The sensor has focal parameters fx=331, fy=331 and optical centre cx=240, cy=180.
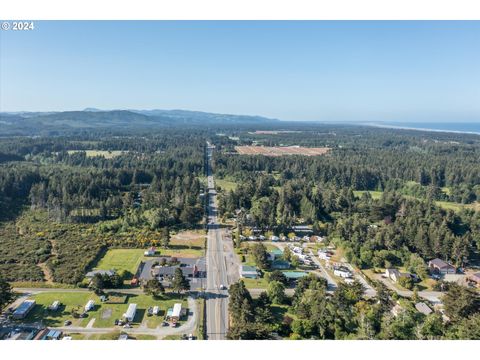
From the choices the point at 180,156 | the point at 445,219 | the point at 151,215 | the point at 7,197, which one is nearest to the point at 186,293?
the point at 151,215

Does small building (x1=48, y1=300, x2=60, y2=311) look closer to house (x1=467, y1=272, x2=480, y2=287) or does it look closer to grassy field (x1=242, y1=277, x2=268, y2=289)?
grassy field (x1=242, y1=277, x2=268, y2=289)

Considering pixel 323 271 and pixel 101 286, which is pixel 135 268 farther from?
pixel 323 271

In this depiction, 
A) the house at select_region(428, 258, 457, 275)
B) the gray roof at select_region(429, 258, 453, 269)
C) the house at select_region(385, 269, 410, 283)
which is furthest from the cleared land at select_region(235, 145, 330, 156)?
the house at select_region(385, 269, 410, 283)

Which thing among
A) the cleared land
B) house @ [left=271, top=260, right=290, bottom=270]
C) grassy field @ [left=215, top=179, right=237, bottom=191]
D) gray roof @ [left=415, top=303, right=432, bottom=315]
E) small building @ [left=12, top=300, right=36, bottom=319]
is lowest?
house @ [left=271, top=260, right=290, bottom=270]

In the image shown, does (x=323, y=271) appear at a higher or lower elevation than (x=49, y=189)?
lower

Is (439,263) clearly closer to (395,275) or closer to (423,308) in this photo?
(395,275)

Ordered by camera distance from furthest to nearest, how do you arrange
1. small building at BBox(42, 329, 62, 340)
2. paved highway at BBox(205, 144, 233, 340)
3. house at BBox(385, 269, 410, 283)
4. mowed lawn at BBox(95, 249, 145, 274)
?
mowed lawn at BBox(95, 249, 145, 274)
house at BBox(385, 269, 410, 283)
paved highway at BBox(205, 144, 233, 340)
small building at BBox(42, 329, 62, 340)

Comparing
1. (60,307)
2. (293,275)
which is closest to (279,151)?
(293,275)

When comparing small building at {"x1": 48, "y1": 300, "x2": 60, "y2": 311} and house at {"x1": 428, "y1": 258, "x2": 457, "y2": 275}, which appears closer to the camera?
small building at {"x1": 48, "y1": 300, "x2": 60, "y2": 311}
